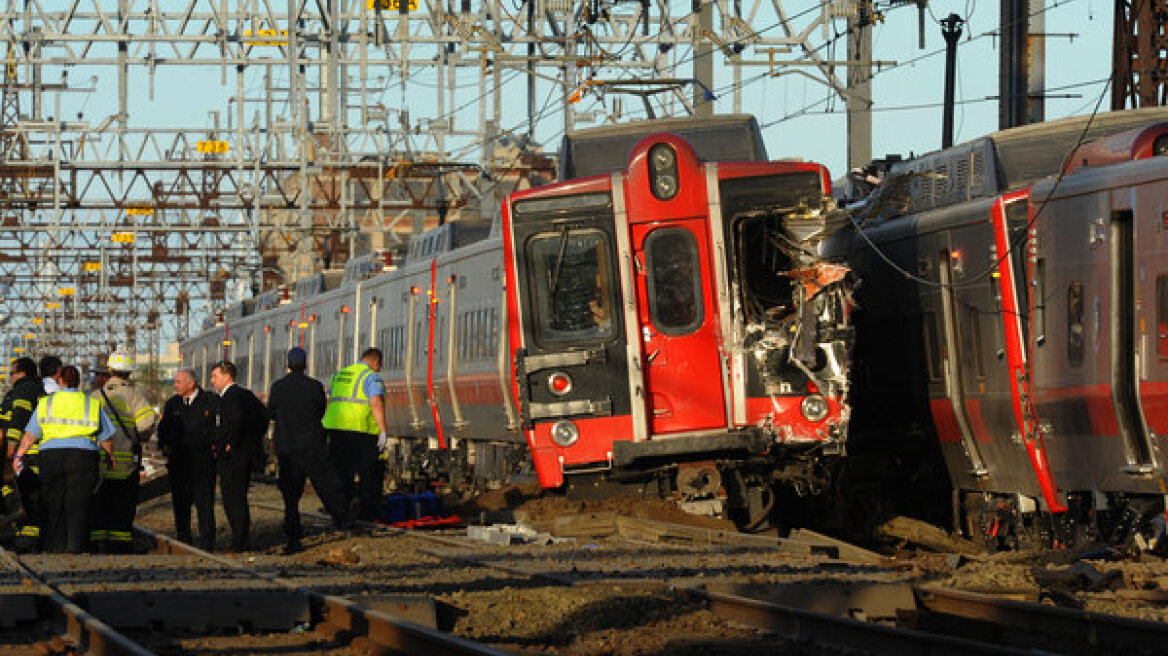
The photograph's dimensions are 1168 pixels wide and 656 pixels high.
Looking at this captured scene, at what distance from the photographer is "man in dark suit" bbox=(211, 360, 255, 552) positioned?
17703 millimetres

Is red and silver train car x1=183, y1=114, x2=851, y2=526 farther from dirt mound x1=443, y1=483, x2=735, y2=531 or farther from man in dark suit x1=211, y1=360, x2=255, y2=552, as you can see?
man in dark suit x1=211, y1=360, x2=255, y2=552

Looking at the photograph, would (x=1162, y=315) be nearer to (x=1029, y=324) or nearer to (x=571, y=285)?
(x=1029, y=324)

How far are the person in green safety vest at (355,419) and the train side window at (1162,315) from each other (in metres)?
8.70

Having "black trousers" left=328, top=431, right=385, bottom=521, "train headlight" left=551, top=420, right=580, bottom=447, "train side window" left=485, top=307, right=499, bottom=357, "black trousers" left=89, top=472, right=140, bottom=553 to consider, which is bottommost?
"black trousers" left=89, top=472, right=140, bottom=553

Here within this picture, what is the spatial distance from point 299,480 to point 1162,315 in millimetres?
7829

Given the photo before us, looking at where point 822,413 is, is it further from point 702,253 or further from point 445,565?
point 445,565

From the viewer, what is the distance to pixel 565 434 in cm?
1789

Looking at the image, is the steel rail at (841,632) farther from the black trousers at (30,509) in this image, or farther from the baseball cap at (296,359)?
the black trousers at (30,509)

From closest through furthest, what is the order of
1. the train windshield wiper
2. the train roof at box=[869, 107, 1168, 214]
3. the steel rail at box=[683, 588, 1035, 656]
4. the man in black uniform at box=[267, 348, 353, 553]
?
the steel rail at box=[683, 588, 1035, 656] < the train windshield wiper < the man in black uniform at box=[267, 348, 353, 553] < the train roof at box=[869, 107, 1168, 214]

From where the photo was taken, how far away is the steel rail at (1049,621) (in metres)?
10.3

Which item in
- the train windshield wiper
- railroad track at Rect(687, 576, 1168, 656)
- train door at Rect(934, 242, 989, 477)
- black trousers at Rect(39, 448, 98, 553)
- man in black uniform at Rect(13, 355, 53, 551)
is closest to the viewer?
railroad track at Rect(687, 576, 1168, 656)

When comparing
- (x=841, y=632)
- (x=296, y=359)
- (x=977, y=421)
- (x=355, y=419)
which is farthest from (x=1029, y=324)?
(x=355, y=419)

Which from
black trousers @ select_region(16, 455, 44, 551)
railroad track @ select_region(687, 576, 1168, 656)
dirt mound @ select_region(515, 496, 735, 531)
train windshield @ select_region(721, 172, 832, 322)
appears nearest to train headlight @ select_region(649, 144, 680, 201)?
train windshield @ select_region(721, 172, 832, 322)

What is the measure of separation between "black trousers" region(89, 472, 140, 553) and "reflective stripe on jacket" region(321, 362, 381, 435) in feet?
10.7
